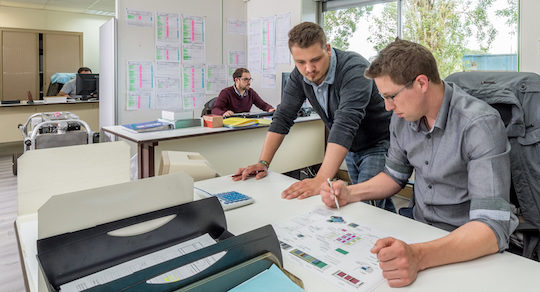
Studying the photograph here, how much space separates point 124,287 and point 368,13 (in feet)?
13.4

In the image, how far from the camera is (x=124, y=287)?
60 centimetres

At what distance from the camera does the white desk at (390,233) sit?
83cm

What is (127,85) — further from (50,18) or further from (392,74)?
(50,18)

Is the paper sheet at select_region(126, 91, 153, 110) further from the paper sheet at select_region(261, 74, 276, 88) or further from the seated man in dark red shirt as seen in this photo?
the paper sheet at select_region(261, 74, 276, 88)

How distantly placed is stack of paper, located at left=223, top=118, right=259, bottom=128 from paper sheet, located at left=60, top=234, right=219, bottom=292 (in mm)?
2254

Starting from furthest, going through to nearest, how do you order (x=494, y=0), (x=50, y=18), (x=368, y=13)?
(x=50, y=18)
(x=368, y=13)
(x=494, y=0)

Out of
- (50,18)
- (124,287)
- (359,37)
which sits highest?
(50,18)

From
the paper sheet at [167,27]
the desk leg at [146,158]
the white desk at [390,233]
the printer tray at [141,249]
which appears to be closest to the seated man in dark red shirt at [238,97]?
the paper sheet at [167,27]

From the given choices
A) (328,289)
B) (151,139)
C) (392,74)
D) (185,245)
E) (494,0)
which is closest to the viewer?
(328,289)

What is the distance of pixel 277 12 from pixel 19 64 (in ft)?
22.1

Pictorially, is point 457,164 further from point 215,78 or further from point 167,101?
point 215,78

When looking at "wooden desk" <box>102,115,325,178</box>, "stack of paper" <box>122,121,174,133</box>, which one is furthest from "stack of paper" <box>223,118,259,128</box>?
"stack of paper" <box>122,121,174,133</box>

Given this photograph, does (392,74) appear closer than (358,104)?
Yes

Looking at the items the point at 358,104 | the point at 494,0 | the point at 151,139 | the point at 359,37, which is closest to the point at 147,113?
the point at 151,139
